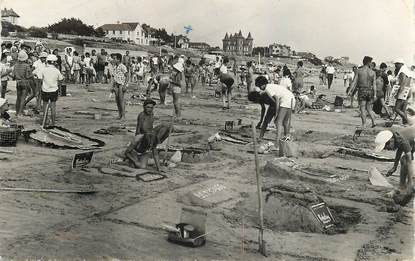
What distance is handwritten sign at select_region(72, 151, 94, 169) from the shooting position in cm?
729

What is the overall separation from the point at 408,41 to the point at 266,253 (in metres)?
3.40

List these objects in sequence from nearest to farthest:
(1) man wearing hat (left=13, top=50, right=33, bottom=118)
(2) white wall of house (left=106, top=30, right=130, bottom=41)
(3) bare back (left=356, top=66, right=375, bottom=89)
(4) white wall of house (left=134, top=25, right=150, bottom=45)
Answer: (1) man wearing hat (left=13, top=50, right=33, bottom=118) → (3) bare back (left=356, top=66, right=375, bottom=89) → (2) white wall of house (left=106, top=30, right=130, bottom=41) → (4) white wall of house (left=134, top=25, right=150, bottom=45)

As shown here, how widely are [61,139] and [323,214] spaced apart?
5.26 m

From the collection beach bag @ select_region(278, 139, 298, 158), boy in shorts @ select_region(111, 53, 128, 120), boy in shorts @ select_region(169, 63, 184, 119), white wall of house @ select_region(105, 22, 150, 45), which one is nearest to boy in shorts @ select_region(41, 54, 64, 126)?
boy in shorts @ select_region(111, 53, 128, 120)

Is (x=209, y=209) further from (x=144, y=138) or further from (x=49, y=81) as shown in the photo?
(x=49, y=81)

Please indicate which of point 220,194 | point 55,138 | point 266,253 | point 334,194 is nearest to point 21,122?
→ point 55,138

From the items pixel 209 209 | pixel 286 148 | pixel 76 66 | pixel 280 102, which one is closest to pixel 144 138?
pixel 209 209

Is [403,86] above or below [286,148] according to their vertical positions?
above

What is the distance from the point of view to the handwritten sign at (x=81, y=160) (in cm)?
729

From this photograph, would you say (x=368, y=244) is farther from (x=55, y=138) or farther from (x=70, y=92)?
(x=70, y=92)

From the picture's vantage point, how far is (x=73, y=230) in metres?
5.11

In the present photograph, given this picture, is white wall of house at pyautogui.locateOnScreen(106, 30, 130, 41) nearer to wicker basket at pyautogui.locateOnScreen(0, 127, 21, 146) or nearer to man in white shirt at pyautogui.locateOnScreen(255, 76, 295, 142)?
man in white shirt at pyautogui.locateOnScreen(255, 76, 295, 142)

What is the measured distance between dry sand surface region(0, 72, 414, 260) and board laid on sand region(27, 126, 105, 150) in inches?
6.4

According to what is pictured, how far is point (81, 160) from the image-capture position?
7.40m
